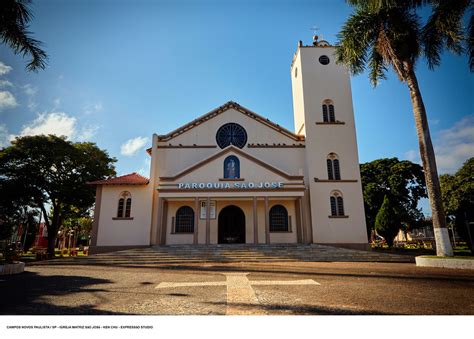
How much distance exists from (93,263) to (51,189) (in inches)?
436

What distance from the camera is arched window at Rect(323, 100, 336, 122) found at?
68.1 ft

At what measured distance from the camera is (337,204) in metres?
19.0

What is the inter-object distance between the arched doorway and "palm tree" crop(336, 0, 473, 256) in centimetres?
1149

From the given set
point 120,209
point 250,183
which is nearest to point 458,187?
point 250,183

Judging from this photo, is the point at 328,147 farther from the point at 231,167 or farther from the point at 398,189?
the point at 398,189

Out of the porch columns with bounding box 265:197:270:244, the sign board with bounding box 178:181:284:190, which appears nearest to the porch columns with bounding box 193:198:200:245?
the sign board with bounding box 178:181:284:190

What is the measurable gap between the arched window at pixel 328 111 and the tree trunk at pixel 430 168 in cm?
868

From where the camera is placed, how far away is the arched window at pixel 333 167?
19.5 metres

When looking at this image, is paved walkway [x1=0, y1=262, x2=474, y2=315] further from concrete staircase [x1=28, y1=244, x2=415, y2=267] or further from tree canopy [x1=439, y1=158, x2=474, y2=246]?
tree canopy [x1=439, y1=158, x2=474, y2=246]

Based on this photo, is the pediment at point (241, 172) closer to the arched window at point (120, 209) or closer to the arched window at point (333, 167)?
the arched window at point (333, 167)

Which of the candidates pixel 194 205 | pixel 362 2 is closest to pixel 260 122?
pixel 194 205

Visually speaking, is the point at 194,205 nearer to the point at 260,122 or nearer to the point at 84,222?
the point at 260,122

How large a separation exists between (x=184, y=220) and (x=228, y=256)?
604cm

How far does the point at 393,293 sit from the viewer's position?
513 centimetres
